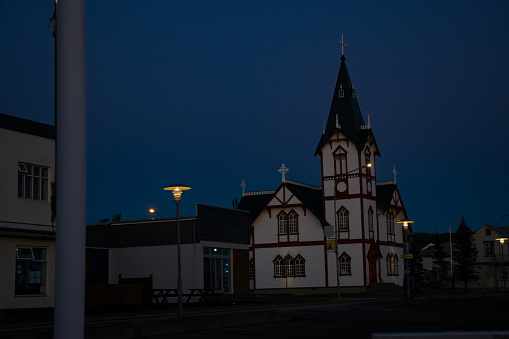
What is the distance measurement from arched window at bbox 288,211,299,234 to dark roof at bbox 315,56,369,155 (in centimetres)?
667

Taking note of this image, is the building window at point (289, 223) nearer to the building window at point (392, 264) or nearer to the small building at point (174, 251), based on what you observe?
the building window at point (392, 264)

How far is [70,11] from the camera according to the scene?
3.02m

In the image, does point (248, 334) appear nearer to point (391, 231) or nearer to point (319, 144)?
point (319, 144)

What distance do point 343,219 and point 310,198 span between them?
503cm

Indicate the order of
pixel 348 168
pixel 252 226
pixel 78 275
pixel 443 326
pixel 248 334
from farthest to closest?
pixel 252 226
pixel 348 168
pixel 443 326
pixel 248 334
pixel 78 275

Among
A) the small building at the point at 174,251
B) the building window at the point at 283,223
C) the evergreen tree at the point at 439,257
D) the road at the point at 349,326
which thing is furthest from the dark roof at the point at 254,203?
the road at the point at 349,326

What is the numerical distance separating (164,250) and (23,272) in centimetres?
1746

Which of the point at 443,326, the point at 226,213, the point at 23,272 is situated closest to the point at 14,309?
the point at 23,272

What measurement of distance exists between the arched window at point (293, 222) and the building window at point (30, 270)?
37.4 m

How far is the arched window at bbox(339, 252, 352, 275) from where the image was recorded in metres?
59.4

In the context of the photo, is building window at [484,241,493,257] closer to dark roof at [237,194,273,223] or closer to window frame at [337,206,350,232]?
window frame at [337,206,350,232]

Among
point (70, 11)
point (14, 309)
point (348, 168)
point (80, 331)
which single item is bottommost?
point (14, 309)

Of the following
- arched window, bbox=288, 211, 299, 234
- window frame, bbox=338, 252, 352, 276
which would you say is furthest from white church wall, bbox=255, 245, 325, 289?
window frame, bbox=338, 252, 352, 276

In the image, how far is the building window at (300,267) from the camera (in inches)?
2445
